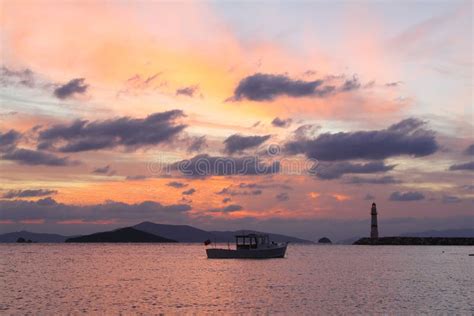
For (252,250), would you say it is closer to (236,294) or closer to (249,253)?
(249,253)

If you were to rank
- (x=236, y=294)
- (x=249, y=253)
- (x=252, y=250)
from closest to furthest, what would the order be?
(x=236, y=294)
(x=252, y=250)
(x=249, y=253)

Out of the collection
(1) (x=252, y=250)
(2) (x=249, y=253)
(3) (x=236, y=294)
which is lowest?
(3) (x=236, y=294)

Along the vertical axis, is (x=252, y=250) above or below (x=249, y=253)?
above

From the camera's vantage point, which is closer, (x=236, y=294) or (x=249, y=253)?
(x=236, y=294)

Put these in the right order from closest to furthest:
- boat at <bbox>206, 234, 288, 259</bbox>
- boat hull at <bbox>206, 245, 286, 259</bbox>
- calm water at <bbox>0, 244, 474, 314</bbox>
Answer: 1. calm water at <bbox>0, 244, 474, 314</bbox>
2. boat at <bbox>206, 234, 288, 259</bbox>
3. boat hull at <bbox>206, 245, 286, 259</bbox>

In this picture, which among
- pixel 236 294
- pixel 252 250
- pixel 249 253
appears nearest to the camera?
pixel 236 294

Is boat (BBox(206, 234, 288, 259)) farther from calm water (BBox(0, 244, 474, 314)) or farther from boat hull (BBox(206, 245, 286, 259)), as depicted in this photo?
calm water (BBox(0, 244, 474, 314))

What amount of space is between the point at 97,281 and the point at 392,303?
1745 inches

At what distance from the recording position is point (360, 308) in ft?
180

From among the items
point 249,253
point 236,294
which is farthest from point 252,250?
point 236,294

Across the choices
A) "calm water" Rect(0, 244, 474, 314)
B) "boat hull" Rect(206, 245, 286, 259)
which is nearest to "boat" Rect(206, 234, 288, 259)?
"boat hull" Rect(206, 245, 286, 259)

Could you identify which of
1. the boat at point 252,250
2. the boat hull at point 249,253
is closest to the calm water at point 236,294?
the boat at point 252,250

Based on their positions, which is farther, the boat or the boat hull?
the boat hull

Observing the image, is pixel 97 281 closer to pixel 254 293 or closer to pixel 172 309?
pixel 254 293
